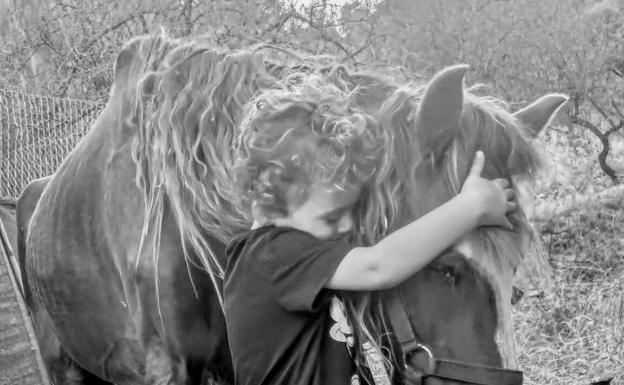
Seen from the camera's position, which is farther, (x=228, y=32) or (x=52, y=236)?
(x=228, y=32)

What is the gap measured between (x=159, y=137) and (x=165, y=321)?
1.95ft

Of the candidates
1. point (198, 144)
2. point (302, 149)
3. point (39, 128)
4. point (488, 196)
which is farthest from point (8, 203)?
point (488, 196)

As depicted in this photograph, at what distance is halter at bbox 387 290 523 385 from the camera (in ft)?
5.68

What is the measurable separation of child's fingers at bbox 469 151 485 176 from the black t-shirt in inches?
13.4

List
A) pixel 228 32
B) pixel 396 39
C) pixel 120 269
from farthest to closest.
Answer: pixel 396 39 → pixel 228 32 → pixel 120 269

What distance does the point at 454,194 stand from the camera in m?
1.95

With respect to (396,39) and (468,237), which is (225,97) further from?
(396,39)

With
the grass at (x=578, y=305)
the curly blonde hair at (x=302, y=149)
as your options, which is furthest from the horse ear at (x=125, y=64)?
the grass at (x=578, y=305)

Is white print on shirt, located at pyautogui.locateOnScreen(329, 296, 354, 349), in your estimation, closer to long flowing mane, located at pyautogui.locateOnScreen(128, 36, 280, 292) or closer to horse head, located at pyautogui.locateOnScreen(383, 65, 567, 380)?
horse head, located at pyautogui.locateOnScreen(383, 65, 567, 380)

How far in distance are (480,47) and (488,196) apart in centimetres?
685

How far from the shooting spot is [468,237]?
1905 mm

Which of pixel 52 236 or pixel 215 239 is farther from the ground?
pixel 215 239

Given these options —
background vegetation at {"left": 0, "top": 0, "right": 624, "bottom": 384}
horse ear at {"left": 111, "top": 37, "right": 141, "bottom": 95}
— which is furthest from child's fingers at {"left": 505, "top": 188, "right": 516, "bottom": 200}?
background vegetation at {"left": 0, "top": 0, "right": 624, "bottom": 384}

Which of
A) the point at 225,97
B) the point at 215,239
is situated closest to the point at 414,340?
the point at 215,239
